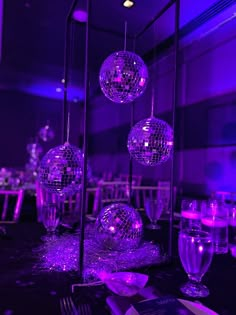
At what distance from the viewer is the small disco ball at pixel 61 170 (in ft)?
3.37

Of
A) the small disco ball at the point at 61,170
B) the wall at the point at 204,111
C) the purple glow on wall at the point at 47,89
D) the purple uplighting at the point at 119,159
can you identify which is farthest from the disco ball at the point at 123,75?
the purple glow on wall at the point at 47,89

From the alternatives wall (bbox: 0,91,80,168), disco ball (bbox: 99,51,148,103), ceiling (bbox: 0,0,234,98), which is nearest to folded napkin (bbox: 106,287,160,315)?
disco ball (bbox: 99,51,148,103)

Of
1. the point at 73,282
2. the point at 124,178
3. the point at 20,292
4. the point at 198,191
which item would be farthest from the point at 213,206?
the point at 124,178

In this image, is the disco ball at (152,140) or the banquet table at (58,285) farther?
the disco ball at (152,140)

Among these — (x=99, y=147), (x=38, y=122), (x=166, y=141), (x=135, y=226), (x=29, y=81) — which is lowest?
(x=135, y=226)

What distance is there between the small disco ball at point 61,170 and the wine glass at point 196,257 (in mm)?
493

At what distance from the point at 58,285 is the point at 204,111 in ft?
12.9

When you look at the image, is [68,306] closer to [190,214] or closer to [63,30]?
[190,214]

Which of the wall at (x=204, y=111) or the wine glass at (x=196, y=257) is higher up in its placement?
the wall at (x=204, y=111)

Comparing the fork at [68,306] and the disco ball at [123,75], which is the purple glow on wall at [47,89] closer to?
the disco ball at [123,75]

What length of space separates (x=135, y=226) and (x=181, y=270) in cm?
19

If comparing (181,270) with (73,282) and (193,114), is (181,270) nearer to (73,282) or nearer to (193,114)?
(73,282)

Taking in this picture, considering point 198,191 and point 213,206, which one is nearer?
point 213,206

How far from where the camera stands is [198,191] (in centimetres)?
420
